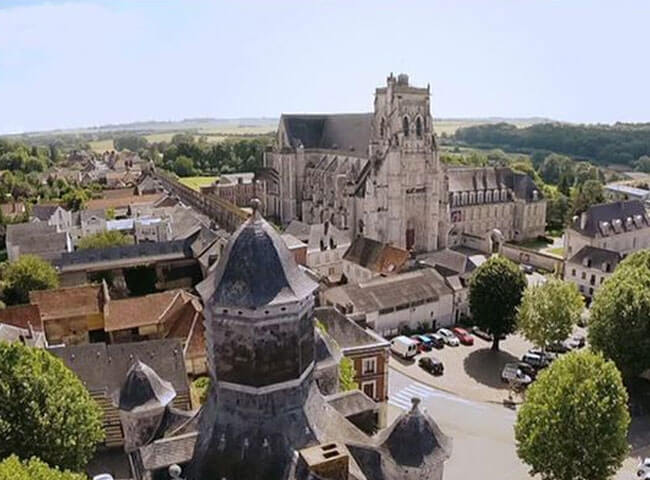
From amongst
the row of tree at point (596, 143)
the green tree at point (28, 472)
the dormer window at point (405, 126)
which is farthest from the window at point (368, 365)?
the row of tree at point (596, 143)

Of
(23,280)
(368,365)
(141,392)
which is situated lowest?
(368,365)

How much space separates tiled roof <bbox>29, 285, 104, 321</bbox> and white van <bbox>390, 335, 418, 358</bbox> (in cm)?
2259

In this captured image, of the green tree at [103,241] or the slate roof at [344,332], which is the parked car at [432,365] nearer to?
the slate roof at [344,332]

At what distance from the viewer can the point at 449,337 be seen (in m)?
44.2

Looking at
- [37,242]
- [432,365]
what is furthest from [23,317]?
[432,365]

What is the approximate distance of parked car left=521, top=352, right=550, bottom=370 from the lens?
3903 cm

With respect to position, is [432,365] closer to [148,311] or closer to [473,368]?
[473,368]

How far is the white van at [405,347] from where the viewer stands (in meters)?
41.3

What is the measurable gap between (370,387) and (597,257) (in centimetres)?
3054

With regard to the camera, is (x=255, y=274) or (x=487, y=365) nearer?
(x=255, y=274)

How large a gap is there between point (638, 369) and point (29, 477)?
32.8 metres

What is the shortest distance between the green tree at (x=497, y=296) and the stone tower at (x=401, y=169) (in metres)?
23.9

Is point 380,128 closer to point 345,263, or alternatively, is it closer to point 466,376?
point 345,263

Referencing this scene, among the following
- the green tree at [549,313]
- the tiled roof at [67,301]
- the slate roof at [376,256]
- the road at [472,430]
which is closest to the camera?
the road at [472,430]
